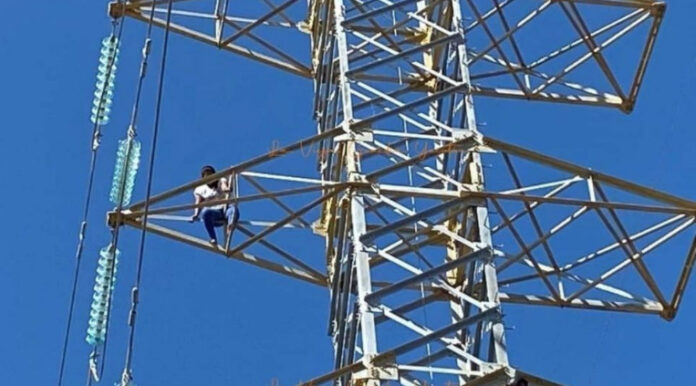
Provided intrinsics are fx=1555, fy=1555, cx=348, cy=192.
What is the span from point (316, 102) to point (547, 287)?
502 cm

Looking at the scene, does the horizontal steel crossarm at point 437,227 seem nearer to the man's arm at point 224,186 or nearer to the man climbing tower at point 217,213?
the man climbing tower at point 217,213

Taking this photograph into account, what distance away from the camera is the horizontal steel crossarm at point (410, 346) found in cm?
1633

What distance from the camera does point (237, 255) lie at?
20.4 m

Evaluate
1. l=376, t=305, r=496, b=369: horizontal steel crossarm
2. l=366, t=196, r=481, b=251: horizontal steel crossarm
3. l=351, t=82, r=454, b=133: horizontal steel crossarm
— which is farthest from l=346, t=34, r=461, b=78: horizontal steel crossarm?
l=376, t=305, r=496, b=369: horizontal steel crossarm

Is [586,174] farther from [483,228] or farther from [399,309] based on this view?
[399,309]

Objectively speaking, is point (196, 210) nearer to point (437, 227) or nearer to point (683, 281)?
point (437, 227)

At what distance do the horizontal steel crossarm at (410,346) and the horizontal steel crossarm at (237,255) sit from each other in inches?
161

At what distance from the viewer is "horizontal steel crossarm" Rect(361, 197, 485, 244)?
17531mm

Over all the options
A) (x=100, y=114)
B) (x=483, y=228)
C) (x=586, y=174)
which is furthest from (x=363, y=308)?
(x=100, y=114)

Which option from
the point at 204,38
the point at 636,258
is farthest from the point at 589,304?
the point at 204,38

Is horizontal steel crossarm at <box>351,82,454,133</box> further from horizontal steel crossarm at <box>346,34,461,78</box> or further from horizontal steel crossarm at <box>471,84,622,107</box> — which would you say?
horizontal steel crossarm at <box>471,84,622,107</box>

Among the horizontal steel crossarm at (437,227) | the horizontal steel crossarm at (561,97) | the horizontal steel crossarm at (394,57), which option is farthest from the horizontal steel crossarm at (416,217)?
the horizontal steel crossarm at (561,97)

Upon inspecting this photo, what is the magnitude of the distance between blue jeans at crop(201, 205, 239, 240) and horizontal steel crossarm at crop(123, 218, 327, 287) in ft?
1.46

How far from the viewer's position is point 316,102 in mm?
23391
